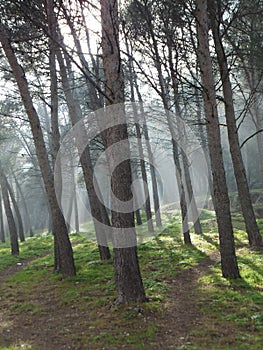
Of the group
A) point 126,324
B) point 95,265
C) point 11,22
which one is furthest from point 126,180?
point 11,22

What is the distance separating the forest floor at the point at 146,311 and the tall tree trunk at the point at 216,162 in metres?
0.53

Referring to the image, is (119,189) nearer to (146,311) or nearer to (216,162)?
(146,311)

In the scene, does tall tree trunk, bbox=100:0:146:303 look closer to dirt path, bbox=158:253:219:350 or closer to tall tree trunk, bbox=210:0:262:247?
dirt path, bbox=158:253:219:350

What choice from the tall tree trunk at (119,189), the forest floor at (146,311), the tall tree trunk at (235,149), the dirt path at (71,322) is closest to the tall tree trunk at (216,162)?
the forest floor at (146,311)

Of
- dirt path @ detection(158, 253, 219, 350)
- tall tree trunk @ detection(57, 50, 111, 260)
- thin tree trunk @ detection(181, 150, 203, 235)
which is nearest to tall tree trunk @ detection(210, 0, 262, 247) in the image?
dirt path @ detection(158, 253, 219, 350)

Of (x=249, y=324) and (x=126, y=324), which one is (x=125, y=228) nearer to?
(x=126, y=324)

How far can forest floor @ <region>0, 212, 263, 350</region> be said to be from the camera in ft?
16.7

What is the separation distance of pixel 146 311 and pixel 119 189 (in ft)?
7.20

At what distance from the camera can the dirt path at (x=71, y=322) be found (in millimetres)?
5238

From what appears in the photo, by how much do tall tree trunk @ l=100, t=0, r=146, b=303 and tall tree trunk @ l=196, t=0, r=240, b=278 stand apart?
2231 mm

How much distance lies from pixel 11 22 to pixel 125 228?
7.17 metres

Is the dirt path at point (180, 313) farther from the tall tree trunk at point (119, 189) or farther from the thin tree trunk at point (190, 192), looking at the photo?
the thin tree trunk at point (190, 192)

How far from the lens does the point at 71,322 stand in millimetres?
6254

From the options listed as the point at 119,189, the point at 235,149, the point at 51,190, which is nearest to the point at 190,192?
the point at 235,149
